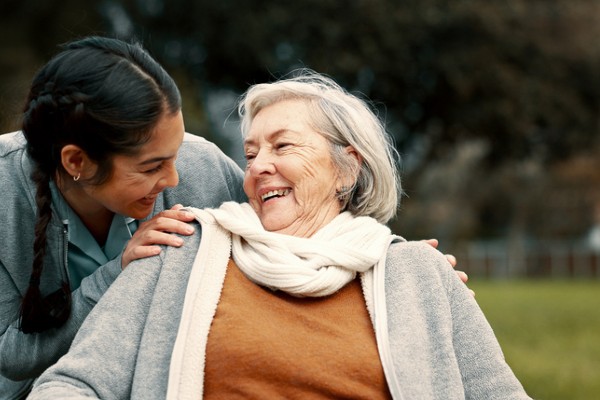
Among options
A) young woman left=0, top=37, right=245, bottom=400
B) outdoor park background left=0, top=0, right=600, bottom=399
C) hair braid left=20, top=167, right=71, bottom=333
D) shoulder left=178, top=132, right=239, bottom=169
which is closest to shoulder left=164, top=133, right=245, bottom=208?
shoulder left=178, top=132, right=239, bottom=169

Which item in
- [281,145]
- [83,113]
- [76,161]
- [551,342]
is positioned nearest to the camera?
[83,113]

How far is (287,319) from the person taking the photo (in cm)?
258

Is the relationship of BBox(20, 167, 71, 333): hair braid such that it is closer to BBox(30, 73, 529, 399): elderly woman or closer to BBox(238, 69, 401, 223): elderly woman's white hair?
BBox(30, 73, 529, 399): elderly woman

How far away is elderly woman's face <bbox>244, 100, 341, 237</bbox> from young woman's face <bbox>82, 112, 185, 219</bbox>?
285 millimetres

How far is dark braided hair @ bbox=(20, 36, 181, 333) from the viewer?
2.63 metres

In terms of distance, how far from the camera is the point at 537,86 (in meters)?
18.8

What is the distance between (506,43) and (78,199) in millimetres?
16656

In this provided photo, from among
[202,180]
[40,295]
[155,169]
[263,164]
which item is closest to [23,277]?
[40,295]

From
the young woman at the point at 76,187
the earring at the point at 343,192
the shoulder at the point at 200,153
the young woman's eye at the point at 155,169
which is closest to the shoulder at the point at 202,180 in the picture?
the shoulder at the point at 200,153

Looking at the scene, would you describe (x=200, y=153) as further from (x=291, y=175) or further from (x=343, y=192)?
(x=343, y=192)

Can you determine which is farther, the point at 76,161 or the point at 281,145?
the point at 281,145

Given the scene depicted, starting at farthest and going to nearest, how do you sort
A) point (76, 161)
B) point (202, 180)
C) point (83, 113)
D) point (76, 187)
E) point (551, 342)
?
point (551, 342)
point (202, 180)
point (76, 187)
point (76, 161)
point (83, 113)

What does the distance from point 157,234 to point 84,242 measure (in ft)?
1.13

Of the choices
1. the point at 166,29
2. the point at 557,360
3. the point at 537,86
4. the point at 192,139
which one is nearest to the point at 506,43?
the point at 537,86
